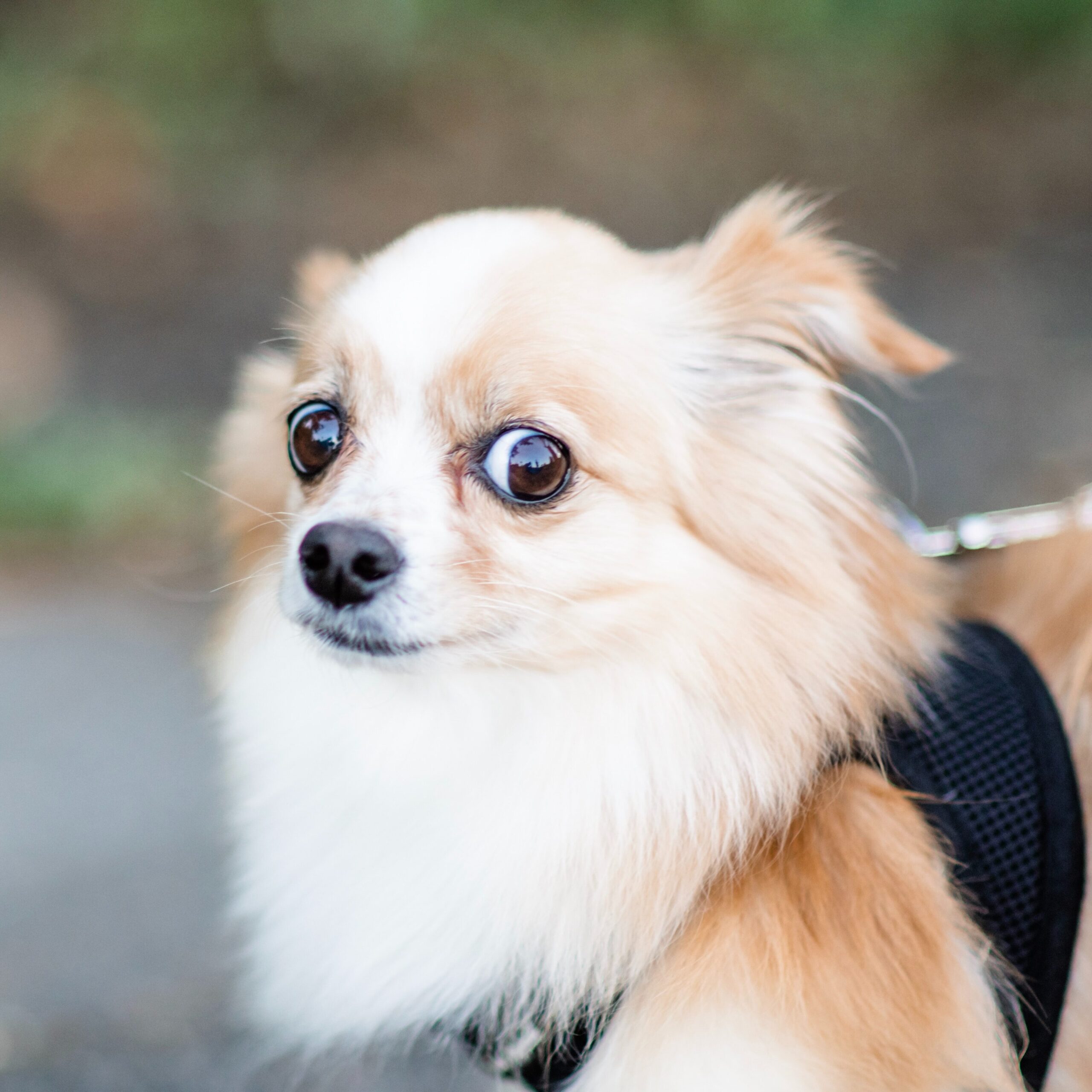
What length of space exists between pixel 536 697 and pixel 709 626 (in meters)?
0.35

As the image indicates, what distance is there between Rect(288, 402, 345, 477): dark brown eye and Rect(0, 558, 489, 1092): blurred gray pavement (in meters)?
1.18

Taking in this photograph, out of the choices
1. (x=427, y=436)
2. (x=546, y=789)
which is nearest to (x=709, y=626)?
(x=546, y=789)

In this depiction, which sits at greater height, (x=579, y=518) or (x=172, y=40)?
(x=172, y=40)

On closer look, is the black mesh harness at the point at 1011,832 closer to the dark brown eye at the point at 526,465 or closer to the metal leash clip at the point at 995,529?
the metal leash clip at the point at 995,529

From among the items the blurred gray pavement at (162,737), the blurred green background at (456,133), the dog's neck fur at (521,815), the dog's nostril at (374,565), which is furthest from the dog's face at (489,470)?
the blurred green background at (456,133)

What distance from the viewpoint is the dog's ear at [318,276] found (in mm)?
2566

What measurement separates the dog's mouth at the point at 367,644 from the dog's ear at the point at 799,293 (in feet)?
3.02

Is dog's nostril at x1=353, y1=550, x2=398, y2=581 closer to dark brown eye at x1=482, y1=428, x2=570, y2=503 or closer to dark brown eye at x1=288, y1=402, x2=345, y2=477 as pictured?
dark brown eye at x1=482, y1=428, x2=570, y2=503

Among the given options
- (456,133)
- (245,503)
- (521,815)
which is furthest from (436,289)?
(456,133)

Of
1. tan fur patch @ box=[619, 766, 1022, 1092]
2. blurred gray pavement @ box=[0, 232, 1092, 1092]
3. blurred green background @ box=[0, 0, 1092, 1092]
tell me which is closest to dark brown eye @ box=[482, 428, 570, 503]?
tan fur patch @ box=[619, 766, 1022, 1092]

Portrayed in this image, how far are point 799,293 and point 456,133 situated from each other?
19.1ft

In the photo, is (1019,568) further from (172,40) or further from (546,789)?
(172,40)

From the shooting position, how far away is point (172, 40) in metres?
6.86

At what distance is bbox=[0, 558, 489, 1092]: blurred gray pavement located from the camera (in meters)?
2.95
